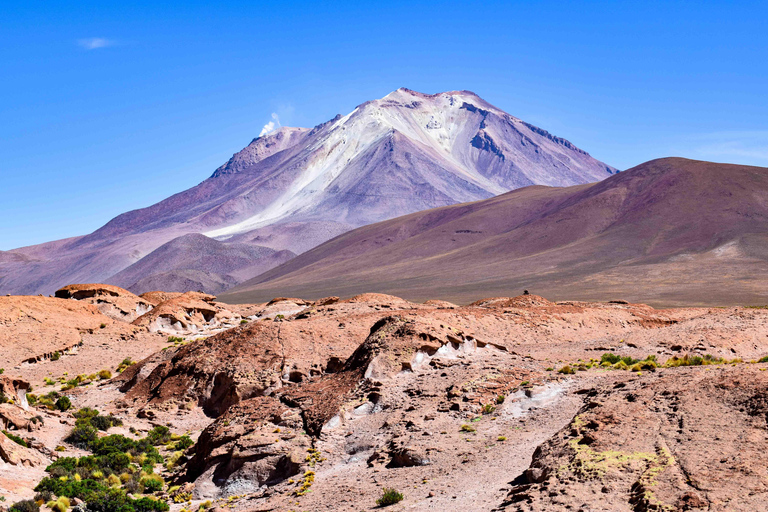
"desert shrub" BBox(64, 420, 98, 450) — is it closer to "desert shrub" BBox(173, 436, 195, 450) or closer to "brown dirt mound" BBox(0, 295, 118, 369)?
"desert shrub" BBox(173, 436, 195, 450)

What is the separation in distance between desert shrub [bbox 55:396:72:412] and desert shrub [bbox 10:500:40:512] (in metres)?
9.64

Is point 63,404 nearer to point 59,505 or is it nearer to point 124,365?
point 124,365

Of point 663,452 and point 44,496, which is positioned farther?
point 44,496

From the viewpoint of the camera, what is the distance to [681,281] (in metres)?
78.6

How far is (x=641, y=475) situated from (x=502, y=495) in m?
1.91

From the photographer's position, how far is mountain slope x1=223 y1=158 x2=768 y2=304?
8138 centimetres

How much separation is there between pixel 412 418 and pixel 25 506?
7164 millimetres

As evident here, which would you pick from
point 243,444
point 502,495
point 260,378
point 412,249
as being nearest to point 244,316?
point 260,378

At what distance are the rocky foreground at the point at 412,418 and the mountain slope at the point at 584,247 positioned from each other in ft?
170

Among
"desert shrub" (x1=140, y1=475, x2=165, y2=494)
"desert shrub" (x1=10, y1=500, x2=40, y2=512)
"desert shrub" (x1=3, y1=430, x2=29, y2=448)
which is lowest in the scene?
"desert shrub" (x1=140, y1=475, x2=165, y2=494)

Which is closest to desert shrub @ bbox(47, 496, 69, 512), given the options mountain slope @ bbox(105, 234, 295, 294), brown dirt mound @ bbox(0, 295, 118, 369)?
brown dirt mound @ bbox(0, 295, 118, 369)

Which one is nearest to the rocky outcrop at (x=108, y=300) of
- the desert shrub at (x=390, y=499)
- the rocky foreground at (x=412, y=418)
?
the rocky foreground at (x=412, y=418)

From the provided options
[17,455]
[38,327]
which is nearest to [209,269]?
[38,327]

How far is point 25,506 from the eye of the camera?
12.5 m
